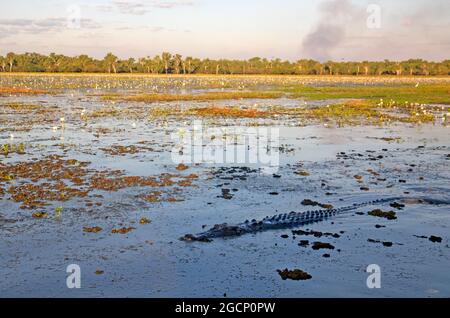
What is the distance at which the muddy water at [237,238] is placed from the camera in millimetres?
9289

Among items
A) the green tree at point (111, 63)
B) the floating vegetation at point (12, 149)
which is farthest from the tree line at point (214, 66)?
the floating vegetation at point (12, 149)

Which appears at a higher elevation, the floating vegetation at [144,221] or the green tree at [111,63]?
the green tree at [111,63]

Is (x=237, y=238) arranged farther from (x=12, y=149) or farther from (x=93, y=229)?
(x=12, y=149)

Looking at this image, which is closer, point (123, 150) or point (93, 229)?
point (93, 229)

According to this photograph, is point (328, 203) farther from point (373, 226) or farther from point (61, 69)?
point (61, 69)

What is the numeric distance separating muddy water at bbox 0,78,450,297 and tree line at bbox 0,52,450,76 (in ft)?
527

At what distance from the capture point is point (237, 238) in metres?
11.7

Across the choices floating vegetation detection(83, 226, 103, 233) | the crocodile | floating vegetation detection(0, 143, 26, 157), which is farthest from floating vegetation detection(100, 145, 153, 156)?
the crocodile

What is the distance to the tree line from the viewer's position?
174625mm

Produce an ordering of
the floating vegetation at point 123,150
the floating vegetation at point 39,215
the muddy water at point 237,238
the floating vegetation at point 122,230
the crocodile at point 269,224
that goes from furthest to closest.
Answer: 1. the floating vegetation at point 123,150
2. the floating vegetation at point 39,215
3. the floating vegetation at point 122,230
4. the crocodile at point 269,224
5. the muddy water at point 237,238

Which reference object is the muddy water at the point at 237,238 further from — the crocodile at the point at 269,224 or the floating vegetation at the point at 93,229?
the crocodile at the point at 269,224

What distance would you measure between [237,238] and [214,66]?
17611cm

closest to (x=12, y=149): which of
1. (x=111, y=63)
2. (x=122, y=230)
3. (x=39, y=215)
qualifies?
(x=39, y=215)

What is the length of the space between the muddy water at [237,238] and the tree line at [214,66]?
161 meters
